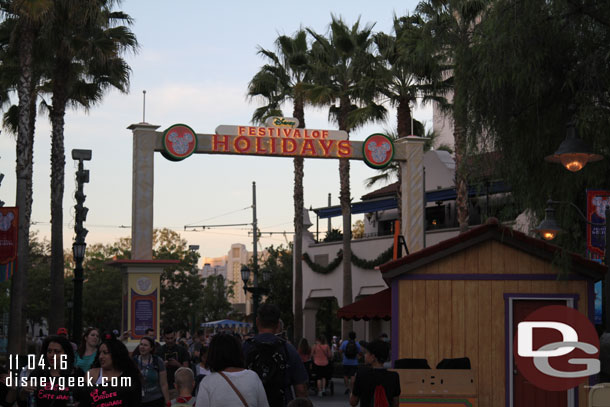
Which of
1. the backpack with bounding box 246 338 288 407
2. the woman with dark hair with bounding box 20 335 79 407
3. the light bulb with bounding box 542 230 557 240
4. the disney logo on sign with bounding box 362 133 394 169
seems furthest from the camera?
the disney logo on sign with bounding box 362 133 394 169

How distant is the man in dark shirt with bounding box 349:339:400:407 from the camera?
9492 millimetres

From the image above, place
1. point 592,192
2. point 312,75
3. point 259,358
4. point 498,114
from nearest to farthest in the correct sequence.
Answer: point 259,358, point 498,114, point 592,192, point 312,75

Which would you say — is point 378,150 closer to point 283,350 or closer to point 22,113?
point 22,113

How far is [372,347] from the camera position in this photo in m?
9.50

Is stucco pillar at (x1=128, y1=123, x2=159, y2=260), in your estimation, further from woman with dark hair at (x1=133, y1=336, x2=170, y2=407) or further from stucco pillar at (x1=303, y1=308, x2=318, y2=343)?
stucco pillar at (x1=303, y1=308, x2=318, y2=343)

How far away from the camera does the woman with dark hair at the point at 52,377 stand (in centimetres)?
918

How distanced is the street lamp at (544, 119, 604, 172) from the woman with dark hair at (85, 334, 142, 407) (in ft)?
22.2

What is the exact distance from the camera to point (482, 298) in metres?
15.9

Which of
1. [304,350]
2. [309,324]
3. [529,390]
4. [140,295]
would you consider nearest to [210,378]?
[529,390]

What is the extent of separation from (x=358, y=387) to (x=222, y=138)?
1903 cm

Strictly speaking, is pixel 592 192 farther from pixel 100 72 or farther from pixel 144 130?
pixel 100 72

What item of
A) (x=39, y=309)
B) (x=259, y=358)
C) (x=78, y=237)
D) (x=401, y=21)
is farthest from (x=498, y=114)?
(x=39, y=309)

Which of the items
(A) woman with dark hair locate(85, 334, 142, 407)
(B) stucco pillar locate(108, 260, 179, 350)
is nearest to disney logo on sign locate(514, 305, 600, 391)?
(A) woman with dark hair locate(85, 334, 142, 407)

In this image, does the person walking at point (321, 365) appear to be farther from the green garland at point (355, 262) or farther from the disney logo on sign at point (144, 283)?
the green garland at point (355, 262)
